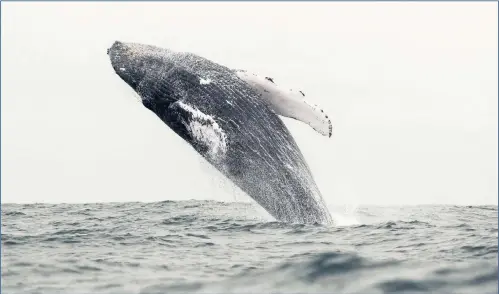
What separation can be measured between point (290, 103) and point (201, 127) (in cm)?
174

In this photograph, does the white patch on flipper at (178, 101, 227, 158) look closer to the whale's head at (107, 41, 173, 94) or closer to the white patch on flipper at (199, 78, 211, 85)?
the white patch on flipper at (199, 78, 211, 85)

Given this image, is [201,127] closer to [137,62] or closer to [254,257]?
[137,62]

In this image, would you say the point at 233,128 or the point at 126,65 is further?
the point at 126,65

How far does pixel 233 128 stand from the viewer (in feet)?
36.1

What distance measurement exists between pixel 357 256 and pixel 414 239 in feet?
6.44

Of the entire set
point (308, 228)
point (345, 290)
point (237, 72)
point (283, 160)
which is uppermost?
point (237, 72)

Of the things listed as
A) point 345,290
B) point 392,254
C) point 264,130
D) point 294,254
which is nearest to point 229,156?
point 264,130

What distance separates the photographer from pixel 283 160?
1116 cm

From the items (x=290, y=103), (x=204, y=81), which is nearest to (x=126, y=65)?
(x=204, y=81)

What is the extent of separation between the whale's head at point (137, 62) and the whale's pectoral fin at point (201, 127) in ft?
2.78

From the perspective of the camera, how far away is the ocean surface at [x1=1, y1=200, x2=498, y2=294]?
6.93m

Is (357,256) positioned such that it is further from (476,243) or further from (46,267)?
(46,267)

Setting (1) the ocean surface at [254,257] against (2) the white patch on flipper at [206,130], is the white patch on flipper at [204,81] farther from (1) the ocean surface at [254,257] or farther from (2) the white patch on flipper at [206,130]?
(1) the ocean surface at [254,257]

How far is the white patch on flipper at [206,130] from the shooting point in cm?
1091
